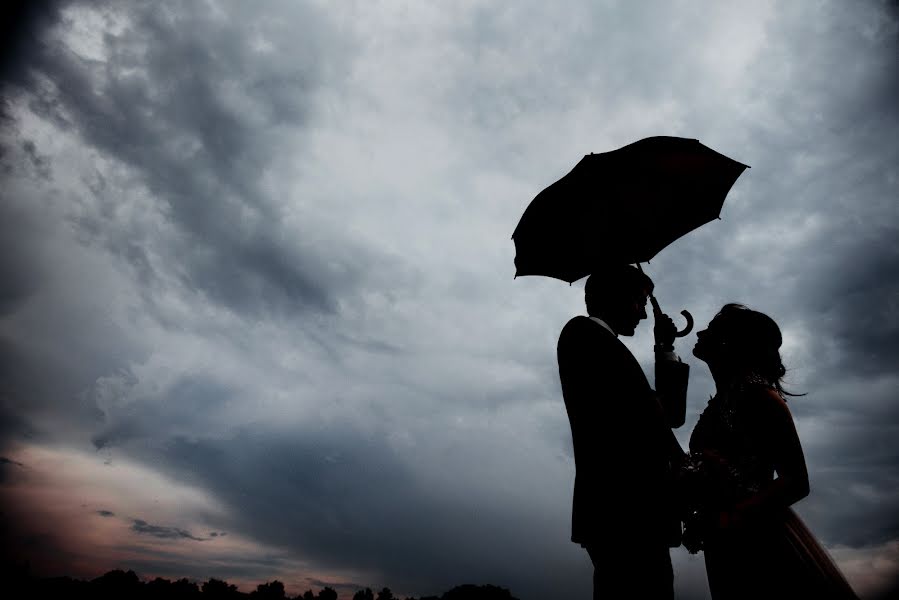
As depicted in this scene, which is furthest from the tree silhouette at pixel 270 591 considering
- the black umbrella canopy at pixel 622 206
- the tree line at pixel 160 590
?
the black umbrella canopy at pixel 622 206

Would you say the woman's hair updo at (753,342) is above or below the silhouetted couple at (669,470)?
above

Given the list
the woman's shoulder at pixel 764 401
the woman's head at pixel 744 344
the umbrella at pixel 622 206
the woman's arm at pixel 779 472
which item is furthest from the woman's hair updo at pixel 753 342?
the umbrella at pixel 622 206

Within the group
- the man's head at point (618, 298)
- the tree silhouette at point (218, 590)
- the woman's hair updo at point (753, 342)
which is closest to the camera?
the man's head at point (618, 298)

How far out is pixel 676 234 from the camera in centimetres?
518

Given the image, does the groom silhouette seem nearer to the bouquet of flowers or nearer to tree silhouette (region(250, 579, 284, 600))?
the bouquet of flowers

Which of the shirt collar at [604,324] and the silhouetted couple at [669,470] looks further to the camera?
the shirt collar at [604,324]

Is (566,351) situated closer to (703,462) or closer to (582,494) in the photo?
(582,494)

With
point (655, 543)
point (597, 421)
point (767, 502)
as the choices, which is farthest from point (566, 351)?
point (767, 502)

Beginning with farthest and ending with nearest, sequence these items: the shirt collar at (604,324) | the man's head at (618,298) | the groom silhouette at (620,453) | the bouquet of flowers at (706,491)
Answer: the man's head at (618,298) → the shirt collar at (604,324) → the bouquet of flowers at (706,491) → the groom silhouette at (620,453)

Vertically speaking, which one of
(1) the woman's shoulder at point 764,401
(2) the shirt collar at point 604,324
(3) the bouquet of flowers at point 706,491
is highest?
(2) the shirt collar at point 604,324

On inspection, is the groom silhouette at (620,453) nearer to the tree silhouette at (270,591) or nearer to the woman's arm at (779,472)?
the woman's arm at (779,472)

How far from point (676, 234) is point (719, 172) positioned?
94 cm

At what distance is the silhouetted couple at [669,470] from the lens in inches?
105

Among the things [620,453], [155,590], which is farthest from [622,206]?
[155,590]
